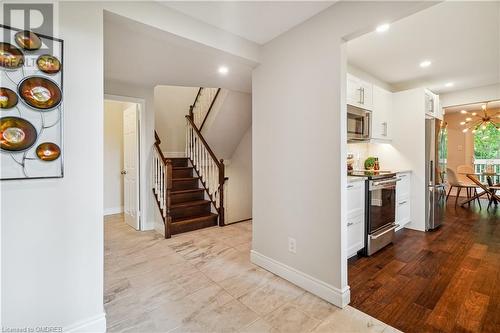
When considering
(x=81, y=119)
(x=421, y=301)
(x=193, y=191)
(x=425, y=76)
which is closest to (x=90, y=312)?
(x=81, y=119)

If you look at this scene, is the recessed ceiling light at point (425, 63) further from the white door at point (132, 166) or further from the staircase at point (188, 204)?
the white door at point (132, 166)

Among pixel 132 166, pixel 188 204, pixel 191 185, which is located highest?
pixel 132 166

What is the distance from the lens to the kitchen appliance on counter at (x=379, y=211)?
9.00ft

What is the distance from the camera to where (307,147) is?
2.07 m

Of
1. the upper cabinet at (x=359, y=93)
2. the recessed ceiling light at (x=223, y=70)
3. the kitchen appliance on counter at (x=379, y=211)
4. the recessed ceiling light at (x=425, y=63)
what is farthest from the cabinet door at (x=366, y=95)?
the recessed ceiling light at (x=223, y=70)

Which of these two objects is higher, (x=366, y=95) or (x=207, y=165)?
(x=366, y=95)

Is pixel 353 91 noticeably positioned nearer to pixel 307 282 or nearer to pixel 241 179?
pixel 307 282

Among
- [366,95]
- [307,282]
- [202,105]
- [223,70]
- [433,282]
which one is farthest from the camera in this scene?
[202,105]

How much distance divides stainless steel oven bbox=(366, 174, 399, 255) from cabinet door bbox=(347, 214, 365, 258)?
0.07m

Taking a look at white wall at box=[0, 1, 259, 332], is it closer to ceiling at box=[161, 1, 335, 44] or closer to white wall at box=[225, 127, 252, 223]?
ceiling at box=[161, 1, 335, 44]

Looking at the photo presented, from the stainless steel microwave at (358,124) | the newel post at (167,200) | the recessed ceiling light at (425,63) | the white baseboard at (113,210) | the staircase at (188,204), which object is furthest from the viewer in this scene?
the white baseboard at (113,210)

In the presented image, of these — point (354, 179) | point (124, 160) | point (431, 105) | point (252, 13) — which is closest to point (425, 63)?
point (431, 105)

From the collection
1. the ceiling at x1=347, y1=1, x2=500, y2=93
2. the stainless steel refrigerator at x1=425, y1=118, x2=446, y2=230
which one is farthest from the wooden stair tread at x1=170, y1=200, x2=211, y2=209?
the stainless steel refrigerator at x1=425, y1=118, x2=446, y2=230

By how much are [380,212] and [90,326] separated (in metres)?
3.03
